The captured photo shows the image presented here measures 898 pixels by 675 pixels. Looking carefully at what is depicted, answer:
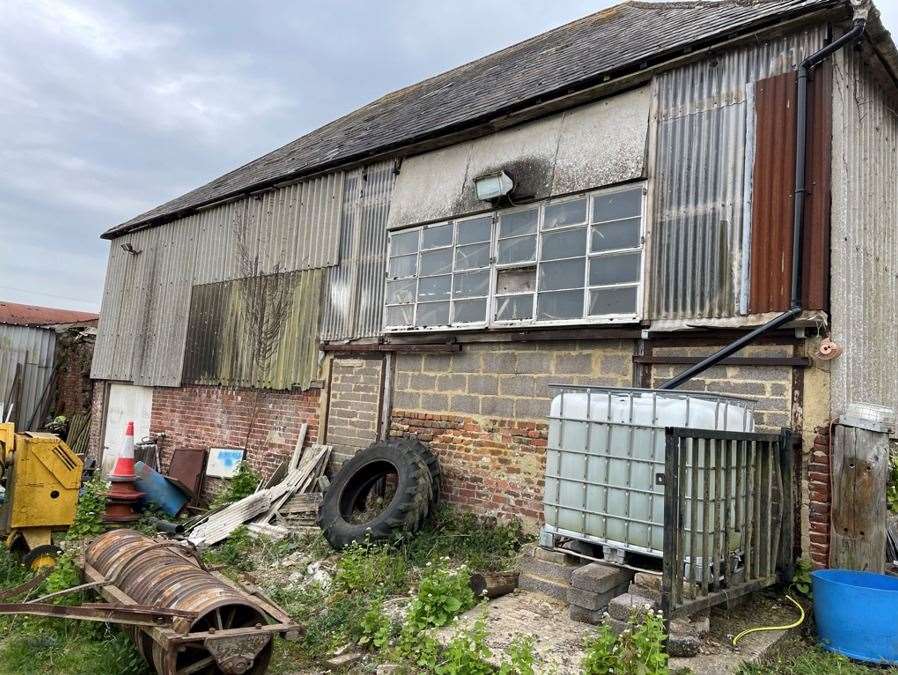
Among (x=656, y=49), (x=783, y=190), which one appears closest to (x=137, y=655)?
(x=783, y=190)

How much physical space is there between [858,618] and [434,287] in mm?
5655

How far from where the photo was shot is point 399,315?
886cm

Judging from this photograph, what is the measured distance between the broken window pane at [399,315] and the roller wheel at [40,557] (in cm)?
466

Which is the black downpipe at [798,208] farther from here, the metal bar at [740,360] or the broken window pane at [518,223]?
the broken window pane at [518,223]

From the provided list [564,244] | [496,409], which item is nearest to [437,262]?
[564,244]

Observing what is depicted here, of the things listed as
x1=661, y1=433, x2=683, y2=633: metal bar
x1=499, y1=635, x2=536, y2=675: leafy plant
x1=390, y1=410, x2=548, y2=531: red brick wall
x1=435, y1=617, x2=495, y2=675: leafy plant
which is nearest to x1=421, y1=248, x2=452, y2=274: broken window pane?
x1=390, y1=410, x2=548, y2=531: red brick wall

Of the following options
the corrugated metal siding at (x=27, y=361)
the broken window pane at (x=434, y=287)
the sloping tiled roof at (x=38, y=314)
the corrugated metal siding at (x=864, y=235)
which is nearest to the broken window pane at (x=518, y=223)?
the broken window pane at (x=434, y=287)

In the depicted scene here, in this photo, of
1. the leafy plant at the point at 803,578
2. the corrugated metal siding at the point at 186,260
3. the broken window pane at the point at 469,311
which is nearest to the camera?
the leafy plant at the point at 803,578

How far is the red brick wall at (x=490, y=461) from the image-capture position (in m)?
7.23

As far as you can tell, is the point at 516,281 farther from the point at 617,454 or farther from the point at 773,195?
the point at 617,454

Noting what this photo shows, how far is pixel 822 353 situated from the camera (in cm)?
538

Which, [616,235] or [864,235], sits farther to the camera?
[616,235]

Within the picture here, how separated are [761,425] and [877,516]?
108cm

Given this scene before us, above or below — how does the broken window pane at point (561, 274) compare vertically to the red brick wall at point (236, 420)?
above
